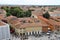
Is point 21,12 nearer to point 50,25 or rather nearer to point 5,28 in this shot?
point 50,25

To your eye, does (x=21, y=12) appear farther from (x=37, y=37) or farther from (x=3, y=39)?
(x=3, y=39)

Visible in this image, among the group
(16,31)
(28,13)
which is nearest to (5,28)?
(16,31)
